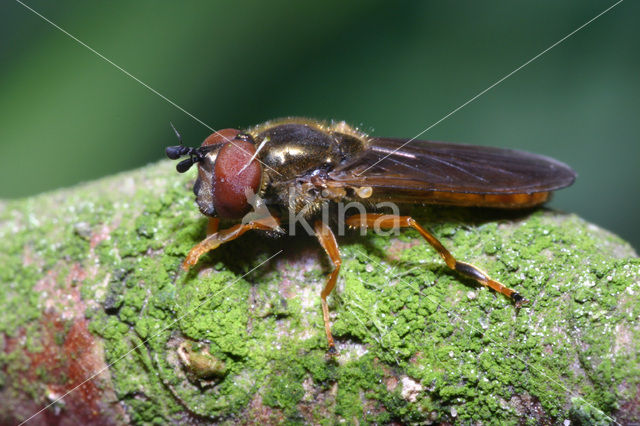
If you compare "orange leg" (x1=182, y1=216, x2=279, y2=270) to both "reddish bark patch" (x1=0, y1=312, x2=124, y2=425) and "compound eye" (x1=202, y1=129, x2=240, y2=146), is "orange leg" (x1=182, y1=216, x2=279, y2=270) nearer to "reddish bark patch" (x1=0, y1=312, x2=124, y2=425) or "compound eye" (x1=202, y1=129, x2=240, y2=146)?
"compound eye" (x1=202, y1=129, x2=240, y2=146)

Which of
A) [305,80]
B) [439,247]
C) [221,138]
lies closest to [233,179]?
[221,138]

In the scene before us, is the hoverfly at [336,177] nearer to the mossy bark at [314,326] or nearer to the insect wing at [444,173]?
the insect wing at [444,173]

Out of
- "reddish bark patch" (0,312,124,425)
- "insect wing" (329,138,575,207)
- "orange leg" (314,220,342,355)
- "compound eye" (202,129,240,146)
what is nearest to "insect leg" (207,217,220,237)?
"compound eye" (202,129,240,146)

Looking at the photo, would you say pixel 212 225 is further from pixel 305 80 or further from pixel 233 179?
pixel 305 80

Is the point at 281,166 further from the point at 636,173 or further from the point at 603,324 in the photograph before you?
the point at 636,173

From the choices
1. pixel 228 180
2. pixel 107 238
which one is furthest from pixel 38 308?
pixel 228 180
